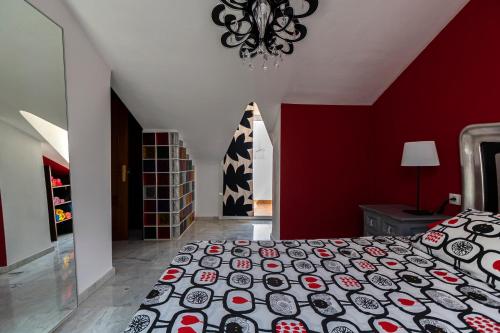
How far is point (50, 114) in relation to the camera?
6.18 ft

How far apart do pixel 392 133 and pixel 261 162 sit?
8.92ft

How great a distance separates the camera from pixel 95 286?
92.8 inches

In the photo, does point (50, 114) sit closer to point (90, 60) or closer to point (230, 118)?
point (90, 60)

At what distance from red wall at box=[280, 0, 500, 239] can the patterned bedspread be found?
1347 millimetres

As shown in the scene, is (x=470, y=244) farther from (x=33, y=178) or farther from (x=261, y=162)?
(x=261, y=162)

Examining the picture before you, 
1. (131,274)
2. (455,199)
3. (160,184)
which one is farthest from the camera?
(160,184)

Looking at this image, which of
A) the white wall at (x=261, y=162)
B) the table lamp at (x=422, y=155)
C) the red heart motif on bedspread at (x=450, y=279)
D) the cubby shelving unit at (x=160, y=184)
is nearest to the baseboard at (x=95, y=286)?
the cubby shelving unit at (x=160, y=184)

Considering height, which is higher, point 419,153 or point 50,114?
point 50,114

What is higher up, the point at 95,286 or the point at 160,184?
the point at 160,184

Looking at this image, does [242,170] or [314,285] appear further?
[242,170]

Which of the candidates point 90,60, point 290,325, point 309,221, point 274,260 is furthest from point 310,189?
point 90,60

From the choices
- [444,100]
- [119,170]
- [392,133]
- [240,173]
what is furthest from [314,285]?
[240,173]

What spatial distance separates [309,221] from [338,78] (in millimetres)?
1797

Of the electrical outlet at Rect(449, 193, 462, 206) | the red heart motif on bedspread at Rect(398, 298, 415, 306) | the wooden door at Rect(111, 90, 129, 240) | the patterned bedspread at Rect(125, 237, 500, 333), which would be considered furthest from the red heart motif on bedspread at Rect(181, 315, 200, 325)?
the wooden door at Rect(111, 90, 129, 240)
